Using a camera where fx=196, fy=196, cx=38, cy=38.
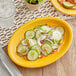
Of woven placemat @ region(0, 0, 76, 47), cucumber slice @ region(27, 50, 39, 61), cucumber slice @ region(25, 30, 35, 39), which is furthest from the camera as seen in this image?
woven placemat @ region(0, 0, 76, 47)

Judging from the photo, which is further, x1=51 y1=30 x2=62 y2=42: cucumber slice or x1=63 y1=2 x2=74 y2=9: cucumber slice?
x1=63 y1=2 x2=74 y2=9: cucumber slice

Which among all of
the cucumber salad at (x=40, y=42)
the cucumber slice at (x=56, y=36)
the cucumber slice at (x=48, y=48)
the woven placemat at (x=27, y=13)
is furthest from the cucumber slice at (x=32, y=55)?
the woven placemat at (x=27, y=13)

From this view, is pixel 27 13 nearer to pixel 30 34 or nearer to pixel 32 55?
pixel 30 34

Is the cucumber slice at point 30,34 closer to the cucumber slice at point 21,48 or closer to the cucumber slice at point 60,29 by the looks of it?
the cucumber slice at point 21,48

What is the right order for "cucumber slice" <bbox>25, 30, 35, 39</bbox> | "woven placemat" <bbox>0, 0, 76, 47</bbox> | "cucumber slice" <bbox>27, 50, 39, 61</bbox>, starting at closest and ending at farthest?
"cucumber slice" <bbox>27, 50, 39, 61</bbox>
"cucumber slice" <bbox>25, 30, 35, 39</bbox>
"woven placemat" <bbox>0, 0, 76, 47</bbox>

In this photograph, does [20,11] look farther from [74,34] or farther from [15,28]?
[74,34]

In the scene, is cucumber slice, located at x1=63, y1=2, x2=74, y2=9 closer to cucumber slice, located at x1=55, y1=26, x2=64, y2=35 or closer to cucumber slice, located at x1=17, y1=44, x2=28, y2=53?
cucumber slice, located at x1=55, y1=26, x2=64, y2=35

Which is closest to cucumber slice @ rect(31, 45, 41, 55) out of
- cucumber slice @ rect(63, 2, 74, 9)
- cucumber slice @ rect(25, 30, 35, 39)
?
cucumber slice @ rect(25, 30, 35, 39)

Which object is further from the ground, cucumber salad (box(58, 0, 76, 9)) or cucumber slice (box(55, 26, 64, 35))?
cucumber salad (box(58, 0, 76, 9))

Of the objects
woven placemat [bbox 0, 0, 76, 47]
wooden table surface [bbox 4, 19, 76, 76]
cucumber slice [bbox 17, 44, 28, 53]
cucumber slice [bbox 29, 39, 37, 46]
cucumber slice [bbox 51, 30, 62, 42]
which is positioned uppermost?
woven placemat [bbox 0, 0, 76, 47]
